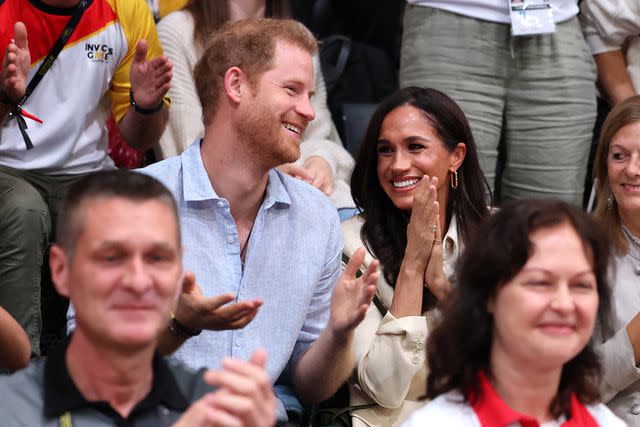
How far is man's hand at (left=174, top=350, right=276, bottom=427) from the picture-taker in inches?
63.6

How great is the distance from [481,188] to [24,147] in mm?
1344

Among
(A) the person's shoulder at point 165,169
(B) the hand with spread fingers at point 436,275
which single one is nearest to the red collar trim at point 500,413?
(B) the hand with spread fingers at point 436,275

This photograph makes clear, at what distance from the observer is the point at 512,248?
1918 millimetres

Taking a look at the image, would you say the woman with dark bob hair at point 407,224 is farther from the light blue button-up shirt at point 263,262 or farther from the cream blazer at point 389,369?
the light blue button-up shirt at point 263,262

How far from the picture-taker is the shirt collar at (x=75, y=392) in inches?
68.9

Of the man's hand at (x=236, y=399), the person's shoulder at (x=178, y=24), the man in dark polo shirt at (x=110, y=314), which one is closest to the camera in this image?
the man's hand at (x=236, y=399)

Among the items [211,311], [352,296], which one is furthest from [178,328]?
[352,296]

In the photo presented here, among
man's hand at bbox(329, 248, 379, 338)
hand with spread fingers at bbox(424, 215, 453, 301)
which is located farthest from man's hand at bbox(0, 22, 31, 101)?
hand with spread fingers at bbox(424, 215, 453, 301)

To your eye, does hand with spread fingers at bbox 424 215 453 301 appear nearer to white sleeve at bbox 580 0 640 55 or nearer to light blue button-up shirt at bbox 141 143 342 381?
light blue button-up shirt at bbox 141 143 342 381

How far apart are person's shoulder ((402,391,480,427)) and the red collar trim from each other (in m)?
0.02

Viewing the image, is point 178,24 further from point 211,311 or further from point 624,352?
point 624,352

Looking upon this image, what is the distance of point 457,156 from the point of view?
3.18 m

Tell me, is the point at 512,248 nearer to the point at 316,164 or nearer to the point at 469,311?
the point at 469,311

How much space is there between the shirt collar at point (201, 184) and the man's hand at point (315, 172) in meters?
0.48
